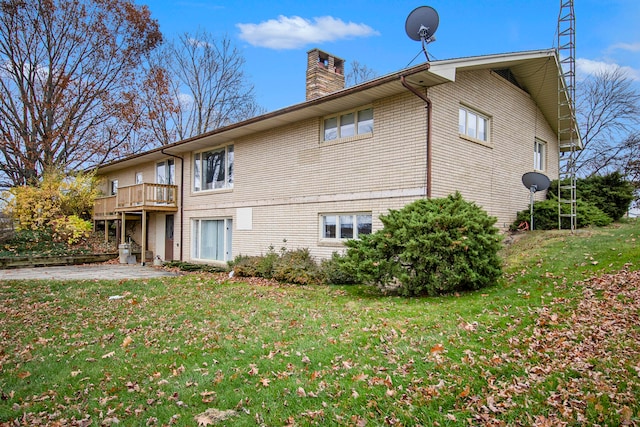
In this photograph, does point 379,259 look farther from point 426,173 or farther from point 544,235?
point 544,235

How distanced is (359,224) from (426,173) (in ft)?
8.02

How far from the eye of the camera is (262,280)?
1216 cm

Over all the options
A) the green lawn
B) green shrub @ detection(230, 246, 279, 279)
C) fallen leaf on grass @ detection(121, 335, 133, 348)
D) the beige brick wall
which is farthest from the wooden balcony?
fallen leaf on grass @ detection(121, 335, 133, 348)

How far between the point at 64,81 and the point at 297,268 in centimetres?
2254

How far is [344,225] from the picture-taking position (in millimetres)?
11945

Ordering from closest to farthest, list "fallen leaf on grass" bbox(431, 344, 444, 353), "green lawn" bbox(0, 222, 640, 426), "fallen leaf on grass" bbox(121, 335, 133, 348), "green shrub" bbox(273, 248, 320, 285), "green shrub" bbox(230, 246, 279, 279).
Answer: "green lawn" bbox(0, 222, 640, 426), "fallen leaf on grass" bbox(431, 344, 444, 353), "fallen leaf on grass" bbox(121, 335, 133, 348), "green shrub" bbox(273, 248, 320, 285), "green shrub" bbox(230, 246, 279, 279)

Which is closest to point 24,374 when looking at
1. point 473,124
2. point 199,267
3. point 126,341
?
point 126,341

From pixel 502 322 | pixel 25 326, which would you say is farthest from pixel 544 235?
pixel 25 326

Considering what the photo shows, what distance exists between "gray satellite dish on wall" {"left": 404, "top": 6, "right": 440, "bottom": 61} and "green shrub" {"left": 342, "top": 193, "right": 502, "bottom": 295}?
528cm

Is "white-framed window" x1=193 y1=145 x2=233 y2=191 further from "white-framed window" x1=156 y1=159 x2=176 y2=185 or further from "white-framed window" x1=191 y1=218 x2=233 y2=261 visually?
"white-framed window" x1=156 y1=159 x2=176 y2=185

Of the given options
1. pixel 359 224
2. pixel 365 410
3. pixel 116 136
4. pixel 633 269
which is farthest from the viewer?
pixel 116 136

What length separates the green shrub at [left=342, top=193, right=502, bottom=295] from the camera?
773 centimetres

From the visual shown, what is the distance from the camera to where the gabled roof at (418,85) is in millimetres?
9695

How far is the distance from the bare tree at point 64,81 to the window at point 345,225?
17.9m
